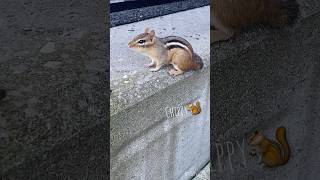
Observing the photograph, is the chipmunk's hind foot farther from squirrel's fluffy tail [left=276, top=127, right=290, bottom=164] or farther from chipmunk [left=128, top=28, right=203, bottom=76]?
squirrel's fluffy tail [left=276, top=127, right=290, bottom=164]

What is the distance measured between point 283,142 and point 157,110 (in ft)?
1.63

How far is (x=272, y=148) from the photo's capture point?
117cm

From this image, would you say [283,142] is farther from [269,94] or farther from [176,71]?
[176,71]

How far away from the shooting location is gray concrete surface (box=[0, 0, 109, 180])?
678 millimetres

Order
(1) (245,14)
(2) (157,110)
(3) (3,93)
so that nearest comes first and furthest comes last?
(3) (3,93) → (2) (157,110) → (1) (245,14)

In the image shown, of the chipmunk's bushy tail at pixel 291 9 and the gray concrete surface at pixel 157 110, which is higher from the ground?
the chipmunk's bushy tail at pixel 291 9

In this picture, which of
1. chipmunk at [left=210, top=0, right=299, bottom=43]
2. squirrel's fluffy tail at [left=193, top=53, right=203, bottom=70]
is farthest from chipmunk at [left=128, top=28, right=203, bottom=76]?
chipmunk at [left=210, top=0, right=299, bottom=43]

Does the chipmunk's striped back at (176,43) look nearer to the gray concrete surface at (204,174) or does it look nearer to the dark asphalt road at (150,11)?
the dark asphalt road at (150,11)

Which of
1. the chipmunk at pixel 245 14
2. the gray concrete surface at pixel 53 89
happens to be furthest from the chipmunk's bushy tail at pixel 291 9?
the gray concrete surface at pixel 53 89

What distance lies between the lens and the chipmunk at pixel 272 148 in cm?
114

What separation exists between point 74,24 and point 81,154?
250 mm

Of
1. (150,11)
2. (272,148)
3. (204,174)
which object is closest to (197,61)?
(150,11)

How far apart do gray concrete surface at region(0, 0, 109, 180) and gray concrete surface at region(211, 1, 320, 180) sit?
306 millimetres

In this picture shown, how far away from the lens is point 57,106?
2.43ft
